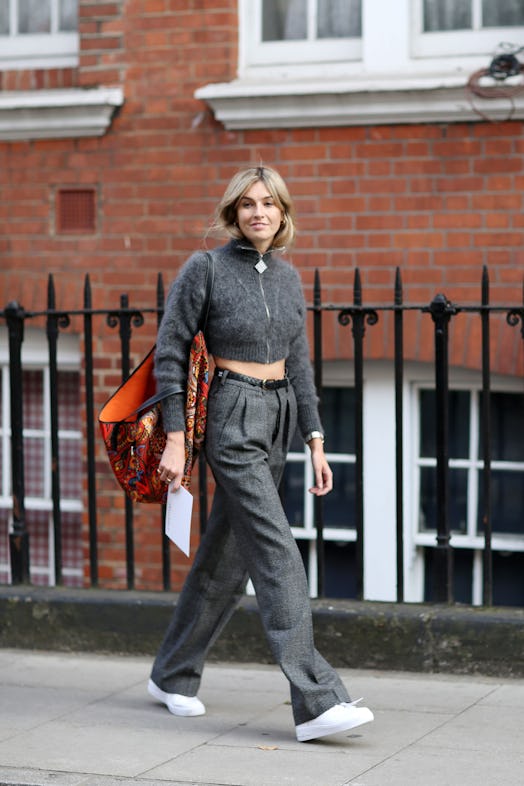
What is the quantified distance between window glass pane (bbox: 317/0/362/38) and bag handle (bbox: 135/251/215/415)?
2974 mm

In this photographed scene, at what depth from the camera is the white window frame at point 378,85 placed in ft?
23.4

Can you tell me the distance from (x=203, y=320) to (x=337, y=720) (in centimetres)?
134

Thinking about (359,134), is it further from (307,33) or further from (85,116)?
(85,116)

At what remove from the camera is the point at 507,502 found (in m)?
7.45

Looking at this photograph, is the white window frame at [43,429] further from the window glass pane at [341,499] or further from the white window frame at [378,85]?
the white window frame at [378,85]

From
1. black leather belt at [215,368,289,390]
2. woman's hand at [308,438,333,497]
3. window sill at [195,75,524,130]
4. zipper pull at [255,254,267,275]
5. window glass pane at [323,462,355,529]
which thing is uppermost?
window sill at [195,75,524,130]

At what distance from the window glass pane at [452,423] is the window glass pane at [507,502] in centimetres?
19

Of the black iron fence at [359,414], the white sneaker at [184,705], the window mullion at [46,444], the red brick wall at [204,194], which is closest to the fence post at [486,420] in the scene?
the black iron fence at [359,414]

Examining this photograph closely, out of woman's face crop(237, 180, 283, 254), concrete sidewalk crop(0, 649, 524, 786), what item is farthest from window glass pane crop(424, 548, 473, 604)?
woman's face crop(237, 180, 283, 254)

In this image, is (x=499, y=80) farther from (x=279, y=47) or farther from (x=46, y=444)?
(x=46, y=444)

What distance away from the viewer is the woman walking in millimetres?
4789

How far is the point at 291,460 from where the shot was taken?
768cm

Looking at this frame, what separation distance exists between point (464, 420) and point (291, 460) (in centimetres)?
90

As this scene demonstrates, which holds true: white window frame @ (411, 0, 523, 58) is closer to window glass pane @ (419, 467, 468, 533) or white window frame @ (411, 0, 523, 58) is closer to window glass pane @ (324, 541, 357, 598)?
window glass pane @ (419, 467, 468, 533)
